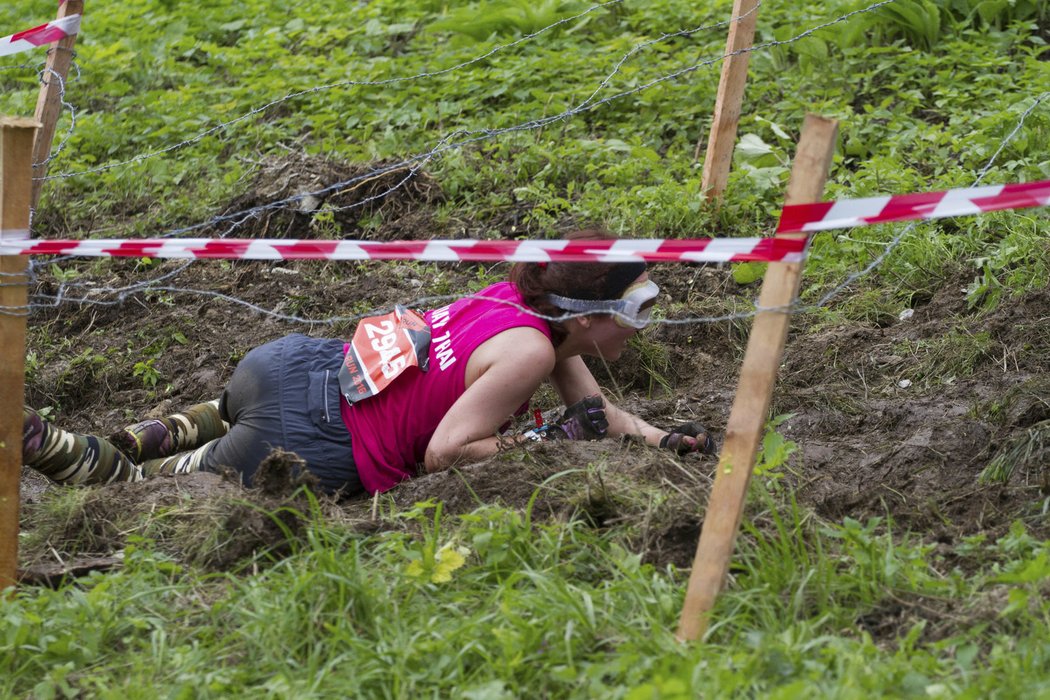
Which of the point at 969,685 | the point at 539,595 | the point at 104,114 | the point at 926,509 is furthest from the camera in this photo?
the point at 104,114

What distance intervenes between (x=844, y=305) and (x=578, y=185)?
1.92m

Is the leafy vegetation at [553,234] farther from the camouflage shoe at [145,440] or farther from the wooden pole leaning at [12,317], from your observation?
the camouflage shoe at [145,440]

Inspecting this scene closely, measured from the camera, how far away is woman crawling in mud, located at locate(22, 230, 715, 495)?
4.03m

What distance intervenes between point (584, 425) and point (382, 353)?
2.45ft

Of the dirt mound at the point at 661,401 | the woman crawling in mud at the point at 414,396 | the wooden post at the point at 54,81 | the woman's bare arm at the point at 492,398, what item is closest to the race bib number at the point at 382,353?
the woman crawling in mud at the point at 414,396

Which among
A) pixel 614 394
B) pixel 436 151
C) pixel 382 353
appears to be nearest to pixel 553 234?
pixel 436 151

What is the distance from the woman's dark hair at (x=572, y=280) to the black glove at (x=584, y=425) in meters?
0.29

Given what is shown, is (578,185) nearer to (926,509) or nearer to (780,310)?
(926,509)

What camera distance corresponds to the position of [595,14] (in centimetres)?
835

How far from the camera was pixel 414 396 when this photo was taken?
4227mm

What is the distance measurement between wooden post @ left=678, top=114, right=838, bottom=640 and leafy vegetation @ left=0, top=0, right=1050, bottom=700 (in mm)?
116

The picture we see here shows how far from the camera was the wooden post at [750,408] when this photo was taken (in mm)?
2629

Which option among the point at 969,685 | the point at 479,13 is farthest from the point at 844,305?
the point at 479,13

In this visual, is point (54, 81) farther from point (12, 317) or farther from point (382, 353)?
point (12, 317)
